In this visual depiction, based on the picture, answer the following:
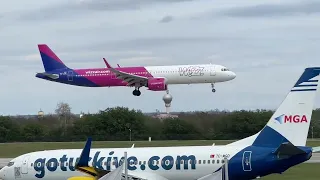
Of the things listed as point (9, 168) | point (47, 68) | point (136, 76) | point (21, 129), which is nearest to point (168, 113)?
point (136, 76)

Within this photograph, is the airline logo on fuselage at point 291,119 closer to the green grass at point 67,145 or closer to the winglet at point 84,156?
the winglet at point 84,156

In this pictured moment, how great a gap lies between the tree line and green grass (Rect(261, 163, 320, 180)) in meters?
16.0

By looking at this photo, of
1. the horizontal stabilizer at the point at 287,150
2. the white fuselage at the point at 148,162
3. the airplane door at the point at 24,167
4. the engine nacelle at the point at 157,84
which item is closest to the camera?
the horizontal stabilizer at the point at 287,150

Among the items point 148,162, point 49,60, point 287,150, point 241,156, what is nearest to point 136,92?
point 49,60

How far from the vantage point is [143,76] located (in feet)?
237

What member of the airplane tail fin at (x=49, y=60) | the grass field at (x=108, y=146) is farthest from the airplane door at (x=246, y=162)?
the airplane tail fin at (x=49, y=60)

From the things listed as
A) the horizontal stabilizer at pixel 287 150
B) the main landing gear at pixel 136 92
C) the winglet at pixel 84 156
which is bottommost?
the winglet at pixel 84 156

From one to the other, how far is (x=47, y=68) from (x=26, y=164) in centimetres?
4402

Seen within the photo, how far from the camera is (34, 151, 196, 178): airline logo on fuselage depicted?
1260 inches

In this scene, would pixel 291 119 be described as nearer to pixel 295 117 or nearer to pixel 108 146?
pixel 295 117

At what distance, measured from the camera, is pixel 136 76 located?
71312 mm

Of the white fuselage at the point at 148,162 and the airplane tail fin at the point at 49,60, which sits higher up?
the airplane tail fin at the point at 49,60

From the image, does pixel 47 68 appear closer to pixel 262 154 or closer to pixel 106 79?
pixel 106 79

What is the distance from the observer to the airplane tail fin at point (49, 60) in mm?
76812
